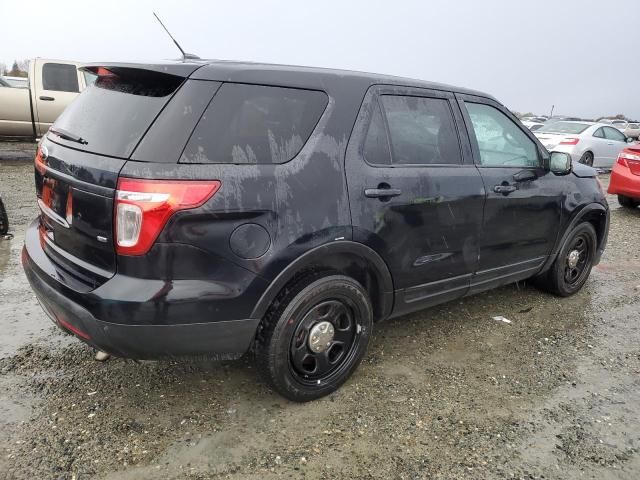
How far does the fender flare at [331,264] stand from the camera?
8.11 feet

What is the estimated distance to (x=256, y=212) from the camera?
2.36 meters

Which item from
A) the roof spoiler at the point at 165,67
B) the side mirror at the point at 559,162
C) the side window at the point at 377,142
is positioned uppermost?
the roof spoiler at the point at 165,67

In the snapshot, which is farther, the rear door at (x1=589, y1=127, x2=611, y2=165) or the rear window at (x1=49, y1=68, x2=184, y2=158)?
the rear door at (x1=589, y1=127, x2=611, y2=165)

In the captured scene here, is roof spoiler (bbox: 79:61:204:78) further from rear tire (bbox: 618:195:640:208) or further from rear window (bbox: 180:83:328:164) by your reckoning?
rear tire (bbox: 618:195:640:208)

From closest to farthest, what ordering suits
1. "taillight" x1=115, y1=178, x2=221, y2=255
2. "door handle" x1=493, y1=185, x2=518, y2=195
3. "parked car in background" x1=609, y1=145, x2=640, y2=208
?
"taillight" x1=115, y1=178, x2=221, y2=255 → "door handle" x1=493, y1=185, x2=518, y2=195 → "parked car in background" x1=609, y1=145, x2=640, y2=208

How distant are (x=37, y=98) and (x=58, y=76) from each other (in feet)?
1.98

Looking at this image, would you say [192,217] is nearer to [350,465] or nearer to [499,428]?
[350,465]

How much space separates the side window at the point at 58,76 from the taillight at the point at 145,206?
975 centimetres

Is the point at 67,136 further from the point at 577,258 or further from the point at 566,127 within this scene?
the point at 566,127

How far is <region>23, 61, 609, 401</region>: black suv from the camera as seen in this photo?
2242 millimetres

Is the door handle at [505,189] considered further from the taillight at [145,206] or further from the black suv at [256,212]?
the taillight at [145,206]

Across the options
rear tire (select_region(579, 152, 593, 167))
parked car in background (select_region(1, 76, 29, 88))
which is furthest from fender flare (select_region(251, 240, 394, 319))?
rear tire (select_region(579, 152, 593, 167))

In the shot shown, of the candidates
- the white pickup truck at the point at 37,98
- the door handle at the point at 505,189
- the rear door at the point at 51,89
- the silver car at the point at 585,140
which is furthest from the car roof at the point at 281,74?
the silver car at the point at 585,140

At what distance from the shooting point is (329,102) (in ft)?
8.91
